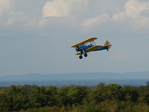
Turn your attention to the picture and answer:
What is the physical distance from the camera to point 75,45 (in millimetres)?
43156

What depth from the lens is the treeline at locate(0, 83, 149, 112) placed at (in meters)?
34.6

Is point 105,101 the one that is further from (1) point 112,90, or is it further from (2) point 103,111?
(2) point 103,111

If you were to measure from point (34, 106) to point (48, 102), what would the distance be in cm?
215

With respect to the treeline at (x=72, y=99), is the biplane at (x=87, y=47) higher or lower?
higher

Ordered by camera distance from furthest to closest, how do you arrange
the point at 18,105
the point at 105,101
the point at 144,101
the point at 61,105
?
the point at 144,101 → the point at 105,101 → the point at 61,105 → the point at 18,105

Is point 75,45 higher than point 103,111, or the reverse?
point 75,45

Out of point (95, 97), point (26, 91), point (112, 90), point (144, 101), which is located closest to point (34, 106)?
point (26, 91)

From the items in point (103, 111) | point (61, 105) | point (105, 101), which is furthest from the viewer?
point (105, 101)

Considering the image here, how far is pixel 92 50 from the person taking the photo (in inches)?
1624

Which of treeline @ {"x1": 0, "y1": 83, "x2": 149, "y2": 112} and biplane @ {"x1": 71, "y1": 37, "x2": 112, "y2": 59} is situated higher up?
biplane @ {"x1": 71, "y1": 37, "x2": 112, "y2": 59}

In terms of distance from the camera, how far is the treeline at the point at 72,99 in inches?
1361

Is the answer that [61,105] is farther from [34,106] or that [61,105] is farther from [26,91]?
[26,91]

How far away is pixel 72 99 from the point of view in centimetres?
4025

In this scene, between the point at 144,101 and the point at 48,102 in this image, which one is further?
the point at 144,101
